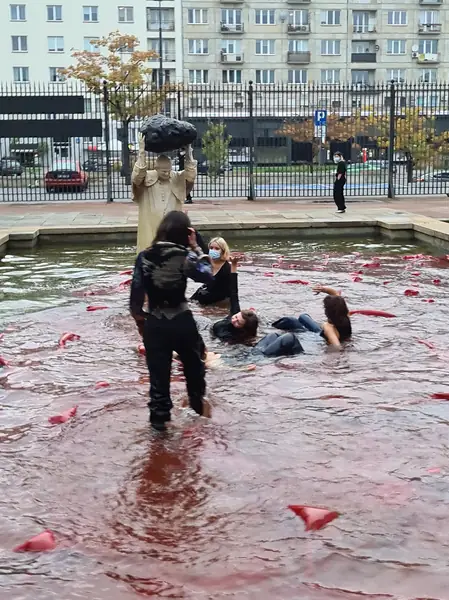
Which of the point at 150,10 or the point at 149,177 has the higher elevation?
the point at 150,10

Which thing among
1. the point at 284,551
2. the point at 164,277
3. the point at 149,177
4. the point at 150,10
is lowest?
the point at 284,551

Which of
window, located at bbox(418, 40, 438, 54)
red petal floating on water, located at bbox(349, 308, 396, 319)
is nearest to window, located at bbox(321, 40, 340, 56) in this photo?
window, located at bbox(418, 40, 438, 54)

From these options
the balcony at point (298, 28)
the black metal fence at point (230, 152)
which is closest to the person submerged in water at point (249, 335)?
the black metal fence at point (230, 152)

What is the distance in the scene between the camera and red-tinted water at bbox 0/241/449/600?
4113 mm

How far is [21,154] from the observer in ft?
89.6

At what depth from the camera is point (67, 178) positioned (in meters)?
28.5

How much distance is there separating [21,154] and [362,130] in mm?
13112

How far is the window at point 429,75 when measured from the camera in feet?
227

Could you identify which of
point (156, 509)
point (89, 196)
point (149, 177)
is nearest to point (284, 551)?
point (156, 509)

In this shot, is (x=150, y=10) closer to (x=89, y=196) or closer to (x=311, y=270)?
(x=89, y=196)

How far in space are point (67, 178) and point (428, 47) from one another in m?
50.2

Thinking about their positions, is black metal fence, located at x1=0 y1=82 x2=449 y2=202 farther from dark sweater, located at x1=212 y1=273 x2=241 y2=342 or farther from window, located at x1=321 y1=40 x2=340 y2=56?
window, located at x1=321 y1=40 x2=340 y2=56

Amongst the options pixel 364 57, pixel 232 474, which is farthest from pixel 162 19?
pixel 232 474

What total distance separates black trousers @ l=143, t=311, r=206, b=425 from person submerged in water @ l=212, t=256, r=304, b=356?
2239mm
